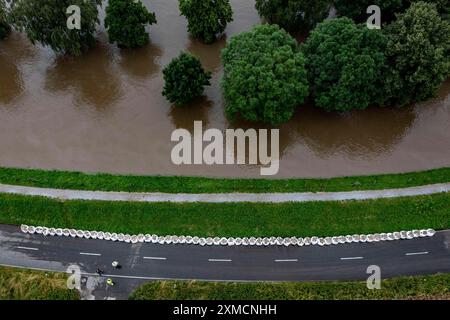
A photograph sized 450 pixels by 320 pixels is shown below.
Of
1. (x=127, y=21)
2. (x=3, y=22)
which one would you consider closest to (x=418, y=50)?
(x=127, y=21)

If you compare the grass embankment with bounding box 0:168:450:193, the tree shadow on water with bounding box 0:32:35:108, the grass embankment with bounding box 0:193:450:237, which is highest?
the tree shadow on water with bounding box 0:32:35:108

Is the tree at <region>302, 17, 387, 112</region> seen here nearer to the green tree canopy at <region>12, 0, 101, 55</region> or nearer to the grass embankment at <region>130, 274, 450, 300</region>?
the grass embankment at <region>130, 274, 450, 300</region>

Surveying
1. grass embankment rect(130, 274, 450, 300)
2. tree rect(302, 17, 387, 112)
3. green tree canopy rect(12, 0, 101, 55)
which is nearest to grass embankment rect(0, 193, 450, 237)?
grass embankment rect(130, 274, 450, 300)

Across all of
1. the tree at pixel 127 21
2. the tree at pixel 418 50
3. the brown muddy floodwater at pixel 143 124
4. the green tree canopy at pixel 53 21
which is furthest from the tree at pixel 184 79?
the tree at pixel 418 50

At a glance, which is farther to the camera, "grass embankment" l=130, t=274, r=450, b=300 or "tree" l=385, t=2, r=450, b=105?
"tree" l=385, t=2, r=450, b=105

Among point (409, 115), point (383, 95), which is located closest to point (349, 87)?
point (383, 95)

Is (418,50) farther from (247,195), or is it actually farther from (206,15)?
(206,15)
